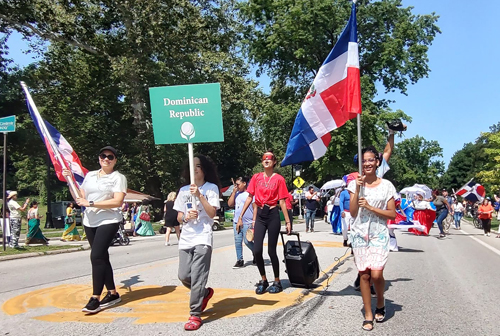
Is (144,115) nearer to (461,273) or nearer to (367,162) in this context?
(461,273)

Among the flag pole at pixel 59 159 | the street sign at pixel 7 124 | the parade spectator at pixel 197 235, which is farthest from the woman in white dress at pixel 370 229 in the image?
the street sign at pixel 7 124

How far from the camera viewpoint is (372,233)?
195 inches

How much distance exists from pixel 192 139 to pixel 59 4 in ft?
83.7

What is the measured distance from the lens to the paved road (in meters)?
4.96

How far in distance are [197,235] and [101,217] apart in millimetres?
1303

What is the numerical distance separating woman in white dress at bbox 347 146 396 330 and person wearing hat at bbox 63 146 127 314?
8.96 feet

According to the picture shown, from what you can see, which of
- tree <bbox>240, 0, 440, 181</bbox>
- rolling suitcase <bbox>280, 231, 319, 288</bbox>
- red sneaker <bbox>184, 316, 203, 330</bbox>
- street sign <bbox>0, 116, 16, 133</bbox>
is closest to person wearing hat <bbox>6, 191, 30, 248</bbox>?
street sign <bbox>0, 116, 16, 133</bbox>

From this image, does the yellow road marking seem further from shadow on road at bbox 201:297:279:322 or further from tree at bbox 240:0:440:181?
tree at bbox 240:0:440:181

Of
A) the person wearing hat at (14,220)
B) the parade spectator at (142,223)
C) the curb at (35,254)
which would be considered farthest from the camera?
the parade spectator at (142,223)

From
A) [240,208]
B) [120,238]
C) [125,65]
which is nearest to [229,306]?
[240,208]

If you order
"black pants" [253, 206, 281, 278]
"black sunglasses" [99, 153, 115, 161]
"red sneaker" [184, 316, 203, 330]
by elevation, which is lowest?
"red sneaker" [184, 316, 203, 330]

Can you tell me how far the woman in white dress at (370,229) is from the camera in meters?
4.88

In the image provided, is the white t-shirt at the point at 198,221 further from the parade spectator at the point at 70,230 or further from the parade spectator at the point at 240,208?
the parade spectator at the point at 70,230

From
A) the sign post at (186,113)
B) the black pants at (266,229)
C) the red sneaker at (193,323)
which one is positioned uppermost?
the sign post at (186,113)
